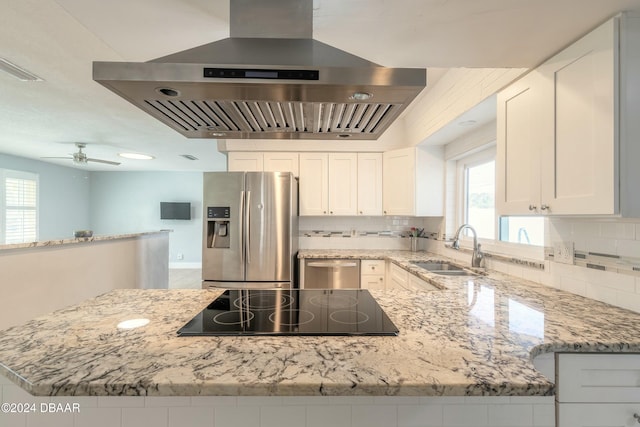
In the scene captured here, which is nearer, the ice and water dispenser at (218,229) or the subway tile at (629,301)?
the subway tile at (629,301)

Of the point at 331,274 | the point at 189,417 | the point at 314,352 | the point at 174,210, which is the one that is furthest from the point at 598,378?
the point at 174,210

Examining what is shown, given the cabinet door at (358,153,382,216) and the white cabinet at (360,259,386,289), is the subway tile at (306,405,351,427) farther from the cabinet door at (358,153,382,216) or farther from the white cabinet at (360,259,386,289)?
the cabinet door at (358,153,382,216)

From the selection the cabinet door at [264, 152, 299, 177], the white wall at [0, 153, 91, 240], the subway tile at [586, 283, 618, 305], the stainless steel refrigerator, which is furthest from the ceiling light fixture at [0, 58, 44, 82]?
the white wall at [0, 153, 91, 240]

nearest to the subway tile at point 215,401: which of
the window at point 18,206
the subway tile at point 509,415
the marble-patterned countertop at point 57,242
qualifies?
the subway tile at point 509,415

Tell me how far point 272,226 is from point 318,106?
6.10 feet

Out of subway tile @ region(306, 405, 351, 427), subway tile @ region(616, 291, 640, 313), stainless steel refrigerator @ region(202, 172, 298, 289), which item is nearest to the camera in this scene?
subway tile @ region(306, 405, 351, 427)

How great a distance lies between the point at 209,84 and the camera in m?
0.98

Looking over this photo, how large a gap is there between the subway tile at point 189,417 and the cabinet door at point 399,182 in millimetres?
2721

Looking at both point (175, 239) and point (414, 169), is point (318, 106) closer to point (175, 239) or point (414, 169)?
point (414, 169)

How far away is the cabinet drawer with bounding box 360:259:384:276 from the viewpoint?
3180 mm

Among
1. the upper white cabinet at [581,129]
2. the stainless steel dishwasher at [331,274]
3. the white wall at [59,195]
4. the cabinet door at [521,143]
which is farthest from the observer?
the white wall at [59,195]

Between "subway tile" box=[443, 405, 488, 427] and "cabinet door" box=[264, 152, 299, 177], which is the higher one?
"cabinet door" box=[264, 152, 299, 177]

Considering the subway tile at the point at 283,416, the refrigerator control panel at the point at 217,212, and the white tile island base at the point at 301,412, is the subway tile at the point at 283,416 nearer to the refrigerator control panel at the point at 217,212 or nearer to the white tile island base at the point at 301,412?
→ the white tile island base at the point at 301,412

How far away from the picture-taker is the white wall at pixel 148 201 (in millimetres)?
7461
